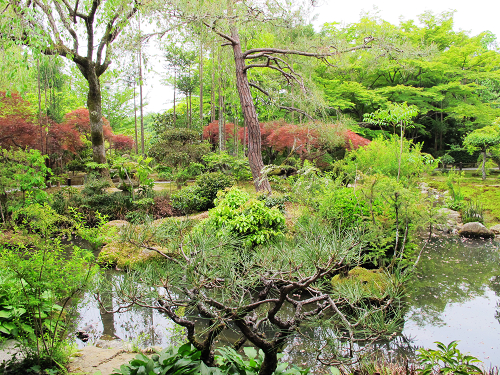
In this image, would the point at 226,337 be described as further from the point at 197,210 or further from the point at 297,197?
the point at 197,210

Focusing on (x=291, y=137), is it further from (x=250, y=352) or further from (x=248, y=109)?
(x=250, y=352)

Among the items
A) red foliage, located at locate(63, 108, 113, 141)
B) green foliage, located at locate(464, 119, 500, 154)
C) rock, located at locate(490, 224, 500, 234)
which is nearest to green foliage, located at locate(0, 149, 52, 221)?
red foliage, located at locate(63, 108, 113, 141)

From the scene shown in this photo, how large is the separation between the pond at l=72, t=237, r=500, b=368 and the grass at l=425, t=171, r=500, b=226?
12.3ft

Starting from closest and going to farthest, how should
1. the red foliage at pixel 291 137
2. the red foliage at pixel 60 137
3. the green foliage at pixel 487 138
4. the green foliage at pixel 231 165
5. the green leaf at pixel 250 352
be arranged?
the green leaf at pixel 250 352
the green foliage at pixel 231 165
the red foliage at pixel 60 137
the green foliage at pixel 487 138
the red foliage at pixel 291 137

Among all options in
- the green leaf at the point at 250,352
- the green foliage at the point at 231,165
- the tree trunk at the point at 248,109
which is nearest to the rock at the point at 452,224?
the tree trunk at the point at 248,109

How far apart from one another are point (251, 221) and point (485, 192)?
948cm

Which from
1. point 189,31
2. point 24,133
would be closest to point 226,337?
point 189,31

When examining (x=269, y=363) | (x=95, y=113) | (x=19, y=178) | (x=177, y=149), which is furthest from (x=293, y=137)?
(x=269, y=363)

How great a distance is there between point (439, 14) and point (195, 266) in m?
19.4

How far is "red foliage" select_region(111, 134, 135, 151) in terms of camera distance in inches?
671

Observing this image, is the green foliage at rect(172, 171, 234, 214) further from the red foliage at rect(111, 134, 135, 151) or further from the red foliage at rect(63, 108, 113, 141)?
the red foliage at rect(111, 134, 135, 151)

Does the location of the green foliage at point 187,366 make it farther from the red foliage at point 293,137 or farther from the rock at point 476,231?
the red foliage at point 293,137

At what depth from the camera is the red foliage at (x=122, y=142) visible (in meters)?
A: 17.0

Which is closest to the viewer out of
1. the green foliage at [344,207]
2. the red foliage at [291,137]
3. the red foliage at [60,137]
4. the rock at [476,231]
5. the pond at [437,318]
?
the pond at [437,318]
